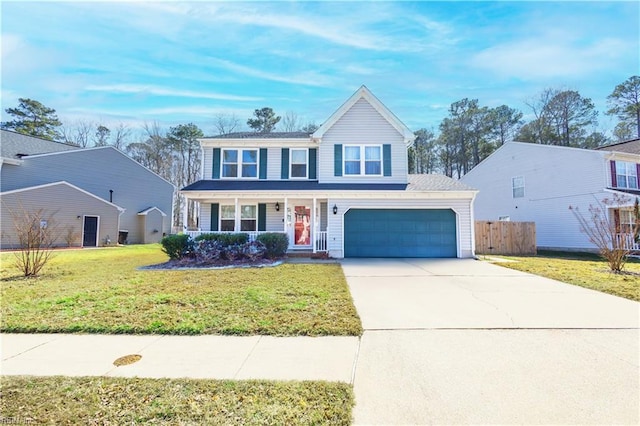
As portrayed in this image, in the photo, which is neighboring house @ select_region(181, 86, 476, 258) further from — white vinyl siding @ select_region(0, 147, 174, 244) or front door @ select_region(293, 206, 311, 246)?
white vinyl siding @ select_region(0, 147, 174, 244)

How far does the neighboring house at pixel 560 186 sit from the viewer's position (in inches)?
663

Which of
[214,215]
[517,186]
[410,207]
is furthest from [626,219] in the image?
[214,215]

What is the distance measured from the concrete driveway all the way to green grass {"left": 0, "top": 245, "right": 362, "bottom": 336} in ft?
2.85

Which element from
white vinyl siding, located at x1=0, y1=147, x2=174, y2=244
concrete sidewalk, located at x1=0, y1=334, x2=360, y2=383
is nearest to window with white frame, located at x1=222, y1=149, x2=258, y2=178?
concrete sidewalk, located at x1=0, y1=334, x2=360, y2=383

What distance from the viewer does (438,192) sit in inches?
523

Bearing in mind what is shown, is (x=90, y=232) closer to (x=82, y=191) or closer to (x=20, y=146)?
(x=82, y=191)

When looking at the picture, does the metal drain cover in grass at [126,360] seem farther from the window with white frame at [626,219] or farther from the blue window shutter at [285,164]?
the window with white frame at [626,219]

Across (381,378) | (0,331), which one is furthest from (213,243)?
(381,378)

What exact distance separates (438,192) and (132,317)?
40.2 feet

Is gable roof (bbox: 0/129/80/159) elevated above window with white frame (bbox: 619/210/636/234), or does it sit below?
above

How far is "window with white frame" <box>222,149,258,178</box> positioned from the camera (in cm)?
1506

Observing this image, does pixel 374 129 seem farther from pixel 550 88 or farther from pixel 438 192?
pixel 550 88

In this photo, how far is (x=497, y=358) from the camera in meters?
3.48

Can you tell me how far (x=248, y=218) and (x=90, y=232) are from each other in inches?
534
